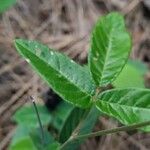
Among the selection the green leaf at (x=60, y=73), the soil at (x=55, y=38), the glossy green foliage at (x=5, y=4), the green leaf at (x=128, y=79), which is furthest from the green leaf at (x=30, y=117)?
the green leaf at (x=60, y=73)

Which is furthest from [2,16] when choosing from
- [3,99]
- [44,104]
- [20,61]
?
[44,104]

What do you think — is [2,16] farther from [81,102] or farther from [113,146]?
[81,102]

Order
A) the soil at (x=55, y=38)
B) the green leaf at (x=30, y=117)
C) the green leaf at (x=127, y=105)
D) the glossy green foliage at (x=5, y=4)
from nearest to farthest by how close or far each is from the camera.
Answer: the green leaf at (x=127, y=105)
the glossy green foliage at (x=5, y=4)
the green leaf at (x=30, y=117)
the soil at (x=55, y=38)

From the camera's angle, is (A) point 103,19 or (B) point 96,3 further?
(B) point 96,3

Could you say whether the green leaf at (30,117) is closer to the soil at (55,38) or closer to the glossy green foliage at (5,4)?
the soil at (55,38)

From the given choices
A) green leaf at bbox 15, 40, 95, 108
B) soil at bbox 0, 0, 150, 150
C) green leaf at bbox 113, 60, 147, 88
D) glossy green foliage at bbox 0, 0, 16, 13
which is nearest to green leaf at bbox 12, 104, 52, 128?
soil at bbox 0, 0, 150, 150

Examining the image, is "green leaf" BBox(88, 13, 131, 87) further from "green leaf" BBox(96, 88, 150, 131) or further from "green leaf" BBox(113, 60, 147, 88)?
"green leaf" BBox(113, 60, 147, 88)

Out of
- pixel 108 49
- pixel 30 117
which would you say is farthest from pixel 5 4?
pixel 108 49
